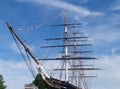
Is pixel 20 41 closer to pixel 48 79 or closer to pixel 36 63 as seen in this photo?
pixel 36 63

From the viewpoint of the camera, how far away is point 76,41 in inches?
5886

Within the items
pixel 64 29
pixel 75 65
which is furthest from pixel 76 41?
pixel 64 29

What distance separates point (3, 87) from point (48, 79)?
17.8m

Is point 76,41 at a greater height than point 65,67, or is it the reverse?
point 76,41

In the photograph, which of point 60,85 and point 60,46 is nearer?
point 60,85

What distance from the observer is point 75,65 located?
15100cm

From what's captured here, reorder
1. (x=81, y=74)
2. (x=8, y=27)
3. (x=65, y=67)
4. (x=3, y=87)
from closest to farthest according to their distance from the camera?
(x=8, y=27)
(x=3, y=87)
(x=65, y=67)
(x=81, y=74)

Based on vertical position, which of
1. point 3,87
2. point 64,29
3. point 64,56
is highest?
point 64,29

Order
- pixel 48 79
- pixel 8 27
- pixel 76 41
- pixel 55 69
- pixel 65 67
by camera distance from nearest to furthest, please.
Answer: pixel 8 27, pixel 48 79, pixel 65 67, pixel 55 69, pixel 76 41

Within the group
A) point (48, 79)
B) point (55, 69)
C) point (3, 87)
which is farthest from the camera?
point (55, 69)

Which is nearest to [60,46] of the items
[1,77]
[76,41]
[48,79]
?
[76,41]

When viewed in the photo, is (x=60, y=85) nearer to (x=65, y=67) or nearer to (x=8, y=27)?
(x=8, y=27)

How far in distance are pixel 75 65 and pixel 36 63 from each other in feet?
222

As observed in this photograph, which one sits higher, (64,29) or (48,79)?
(64,29)
